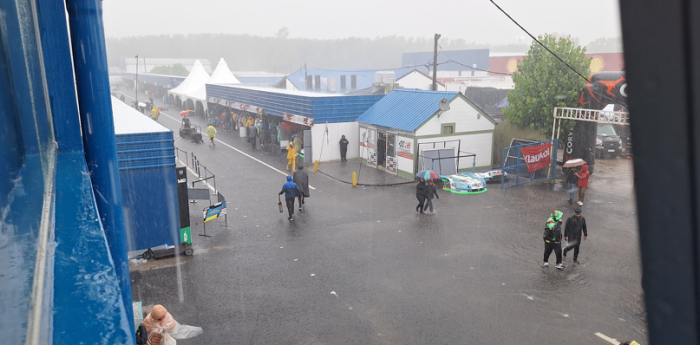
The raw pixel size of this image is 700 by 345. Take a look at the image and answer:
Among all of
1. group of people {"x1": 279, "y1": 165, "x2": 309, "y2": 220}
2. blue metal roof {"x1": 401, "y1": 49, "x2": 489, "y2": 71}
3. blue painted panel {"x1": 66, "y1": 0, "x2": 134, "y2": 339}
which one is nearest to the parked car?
group of people {"x1": 279, "y1": 165, "x2": 309, "y2": 220}

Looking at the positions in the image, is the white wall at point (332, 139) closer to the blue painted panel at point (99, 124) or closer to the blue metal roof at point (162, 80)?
the blue painted panel at point (99, 124)

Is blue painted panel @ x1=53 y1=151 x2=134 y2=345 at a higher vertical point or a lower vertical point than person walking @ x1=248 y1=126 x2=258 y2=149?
higher

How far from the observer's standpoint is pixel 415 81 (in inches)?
1578

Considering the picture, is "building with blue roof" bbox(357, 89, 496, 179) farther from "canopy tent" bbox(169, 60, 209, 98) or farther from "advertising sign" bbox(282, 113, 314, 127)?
"canopy tent" bbox(169, 60, 209, 98)

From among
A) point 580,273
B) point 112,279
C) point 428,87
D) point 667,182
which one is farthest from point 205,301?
point 428,87

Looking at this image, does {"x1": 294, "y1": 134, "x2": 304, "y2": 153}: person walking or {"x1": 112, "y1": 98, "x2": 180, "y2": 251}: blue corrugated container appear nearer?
{"x1": 112, "y1": 98, "x2": 180, "y2": 251}: blue corrugated container

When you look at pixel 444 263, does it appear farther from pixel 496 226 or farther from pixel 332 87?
pixel 332 87

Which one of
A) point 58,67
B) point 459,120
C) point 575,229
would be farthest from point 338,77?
point 58,67

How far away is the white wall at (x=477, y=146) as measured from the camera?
1858 cm

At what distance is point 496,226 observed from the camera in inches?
471

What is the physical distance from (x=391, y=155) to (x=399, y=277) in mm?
10194

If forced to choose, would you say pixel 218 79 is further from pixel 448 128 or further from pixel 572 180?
pixel 572 180

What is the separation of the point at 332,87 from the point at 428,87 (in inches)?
398

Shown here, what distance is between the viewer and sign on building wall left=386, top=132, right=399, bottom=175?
1841cm
